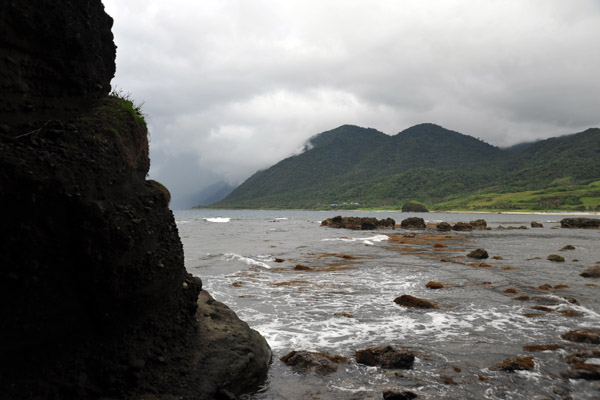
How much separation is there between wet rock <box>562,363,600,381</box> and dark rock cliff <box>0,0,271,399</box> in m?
7.30

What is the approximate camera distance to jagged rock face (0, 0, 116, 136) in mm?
5312

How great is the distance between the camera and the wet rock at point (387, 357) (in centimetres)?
852

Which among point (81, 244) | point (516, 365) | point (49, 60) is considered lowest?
point (516, 365)

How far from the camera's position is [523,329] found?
1128cm

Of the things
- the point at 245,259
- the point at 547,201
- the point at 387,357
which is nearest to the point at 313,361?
the point at 387,357

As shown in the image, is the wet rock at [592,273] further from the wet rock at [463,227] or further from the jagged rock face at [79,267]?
the wet rock at [463,227]

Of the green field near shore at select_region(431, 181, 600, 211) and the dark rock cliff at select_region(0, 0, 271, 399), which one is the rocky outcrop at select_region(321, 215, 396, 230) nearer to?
the dark rock cliff at select_region(0, 0, 271, 399)

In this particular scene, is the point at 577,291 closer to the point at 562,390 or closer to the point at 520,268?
the point at 520,268

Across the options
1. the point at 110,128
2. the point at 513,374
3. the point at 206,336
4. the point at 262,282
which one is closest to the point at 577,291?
the point at 513,374

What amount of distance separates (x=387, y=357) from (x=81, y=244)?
7.46m

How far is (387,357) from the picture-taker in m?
8.73

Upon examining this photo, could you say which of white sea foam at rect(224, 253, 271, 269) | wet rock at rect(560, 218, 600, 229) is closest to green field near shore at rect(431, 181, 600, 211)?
wet rock at rect(560, 218, 600, 229)

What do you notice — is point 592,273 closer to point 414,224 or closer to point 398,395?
point 398,395

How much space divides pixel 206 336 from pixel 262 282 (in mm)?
11702
